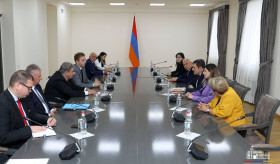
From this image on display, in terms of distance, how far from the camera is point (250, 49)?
20.7 ft

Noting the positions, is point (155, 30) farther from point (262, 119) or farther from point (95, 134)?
point (95, 134)

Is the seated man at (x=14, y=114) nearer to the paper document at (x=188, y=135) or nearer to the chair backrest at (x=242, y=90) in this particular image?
the paper document at (x=188, y=135)

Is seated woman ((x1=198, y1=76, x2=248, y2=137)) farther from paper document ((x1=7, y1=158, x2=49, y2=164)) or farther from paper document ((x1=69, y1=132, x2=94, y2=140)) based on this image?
paper document ((x1=7, y1=158, x2=49, y2=164))

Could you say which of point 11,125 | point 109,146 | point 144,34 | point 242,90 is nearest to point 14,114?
point 11,125

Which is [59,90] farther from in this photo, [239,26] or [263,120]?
[239,26]

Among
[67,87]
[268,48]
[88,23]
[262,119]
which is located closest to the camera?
[262,119]

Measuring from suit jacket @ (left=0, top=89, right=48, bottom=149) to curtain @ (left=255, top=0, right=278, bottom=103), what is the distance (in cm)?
477

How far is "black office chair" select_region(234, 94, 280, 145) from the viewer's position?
2.69 metres

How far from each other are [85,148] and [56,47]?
692 cm

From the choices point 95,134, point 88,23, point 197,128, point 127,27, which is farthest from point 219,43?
point 95,134

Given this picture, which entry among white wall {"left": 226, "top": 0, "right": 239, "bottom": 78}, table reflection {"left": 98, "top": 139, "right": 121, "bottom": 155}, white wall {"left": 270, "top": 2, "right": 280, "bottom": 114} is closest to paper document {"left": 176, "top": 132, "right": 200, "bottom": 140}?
table reflection {"left": 98, "top": 139, "right": 121, "bottom": 155}

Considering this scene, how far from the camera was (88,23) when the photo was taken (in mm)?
9844

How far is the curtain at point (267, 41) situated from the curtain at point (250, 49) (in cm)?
42

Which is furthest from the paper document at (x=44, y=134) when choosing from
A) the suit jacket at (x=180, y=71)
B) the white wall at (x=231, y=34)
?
the white wall at (x=231, y=34)
